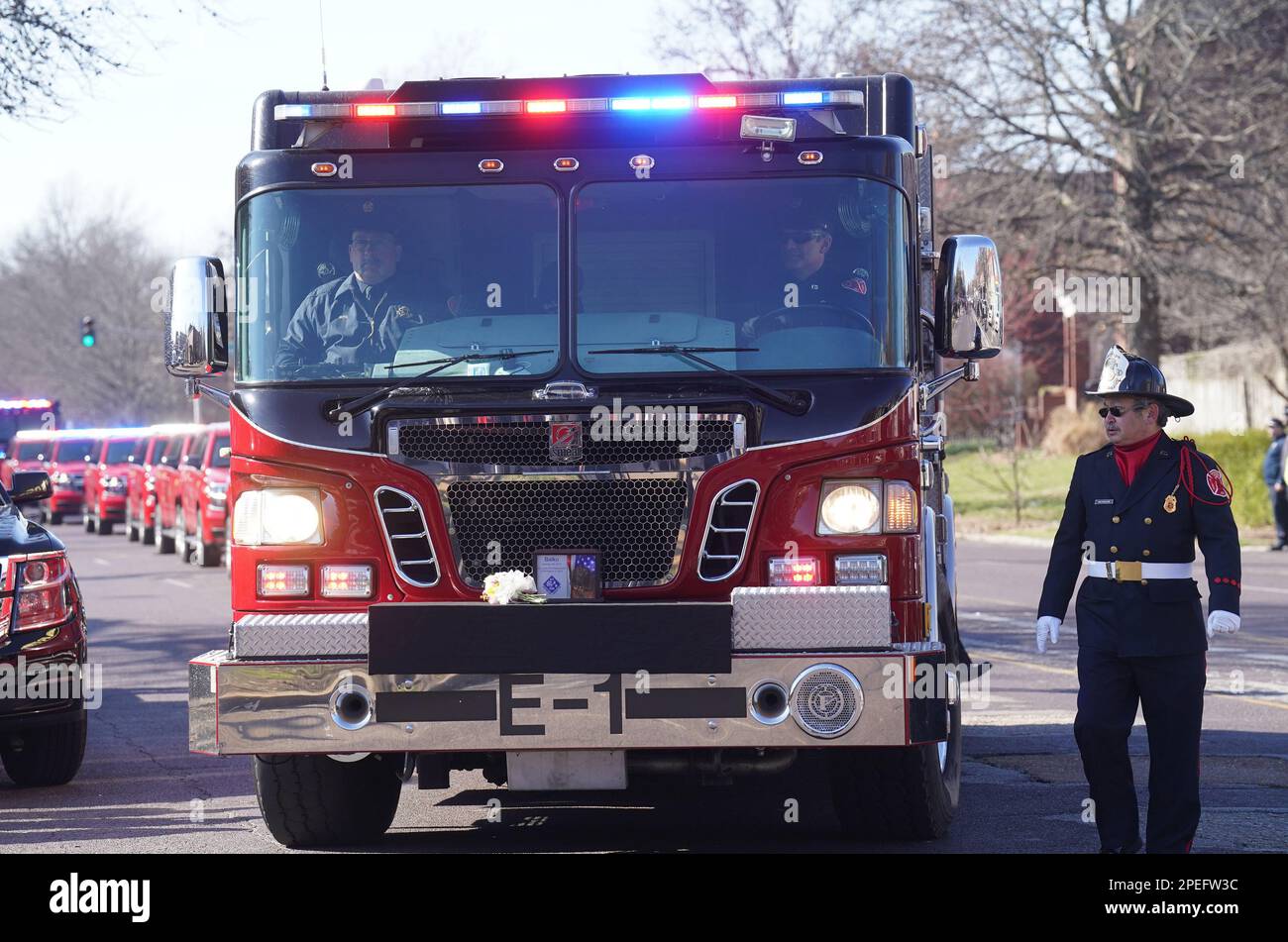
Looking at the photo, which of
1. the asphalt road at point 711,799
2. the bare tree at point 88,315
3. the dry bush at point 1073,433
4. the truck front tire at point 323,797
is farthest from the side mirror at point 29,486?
the bare tree at point 88,315

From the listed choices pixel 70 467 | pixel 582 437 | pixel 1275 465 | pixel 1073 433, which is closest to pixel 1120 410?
pixel 582 437

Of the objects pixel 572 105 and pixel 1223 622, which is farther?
pixel 572 105

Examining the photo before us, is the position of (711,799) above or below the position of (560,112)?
below

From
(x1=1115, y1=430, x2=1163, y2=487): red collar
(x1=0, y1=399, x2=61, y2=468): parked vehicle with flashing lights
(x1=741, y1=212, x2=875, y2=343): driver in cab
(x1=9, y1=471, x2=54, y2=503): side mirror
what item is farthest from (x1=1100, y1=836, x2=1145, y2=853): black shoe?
(x1=0, y1=399, x2=61, y2=468): parked vehicle with flashing lights

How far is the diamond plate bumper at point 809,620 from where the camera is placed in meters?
6.85

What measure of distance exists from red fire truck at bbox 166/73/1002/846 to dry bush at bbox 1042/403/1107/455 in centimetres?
3429

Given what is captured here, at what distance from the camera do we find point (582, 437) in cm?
724

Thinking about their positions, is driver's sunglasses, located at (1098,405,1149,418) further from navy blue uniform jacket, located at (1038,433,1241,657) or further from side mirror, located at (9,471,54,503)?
side mirror, located at (9,471,54,503)

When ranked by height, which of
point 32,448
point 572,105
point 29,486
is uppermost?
point 32,448

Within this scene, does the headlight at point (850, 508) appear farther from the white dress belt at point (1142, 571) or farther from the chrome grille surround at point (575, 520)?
the white dress belt at point (1142, 571)

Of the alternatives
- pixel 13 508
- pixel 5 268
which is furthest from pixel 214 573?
pixel 5 268

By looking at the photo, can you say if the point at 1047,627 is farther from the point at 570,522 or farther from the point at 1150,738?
the point at 570,522

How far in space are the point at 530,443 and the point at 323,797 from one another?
1.75 metres
